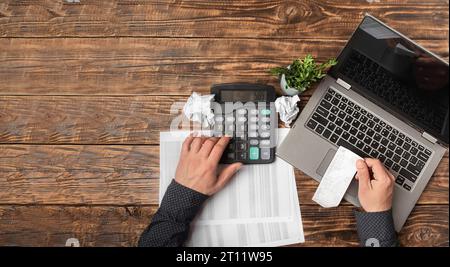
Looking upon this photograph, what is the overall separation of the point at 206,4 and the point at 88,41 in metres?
0.29

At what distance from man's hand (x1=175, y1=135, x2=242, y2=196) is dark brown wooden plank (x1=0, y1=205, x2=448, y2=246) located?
0.35 ft

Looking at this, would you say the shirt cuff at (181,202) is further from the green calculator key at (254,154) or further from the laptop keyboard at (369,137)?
the laptop keyboard at (369,137)

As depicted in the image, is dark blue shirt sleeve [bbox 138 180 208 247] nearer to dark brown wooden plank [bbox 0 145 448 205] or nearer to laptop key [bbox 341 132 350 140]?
dark brown wooden plank [bbox 0 145 448 205]

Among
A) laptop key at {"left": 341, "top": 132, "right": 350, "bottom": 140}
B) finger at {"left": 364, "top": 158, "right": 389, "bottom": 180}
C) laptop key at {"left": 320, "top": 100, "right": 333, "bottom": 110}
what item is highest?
laptop key at {"left": 320, "top": 100, "right": 333, "bottom": 110}

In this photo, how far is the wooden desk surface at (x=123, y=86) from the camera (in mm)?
918

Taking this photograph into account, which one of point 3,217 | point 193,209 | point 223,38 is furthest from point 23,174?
point 223,38

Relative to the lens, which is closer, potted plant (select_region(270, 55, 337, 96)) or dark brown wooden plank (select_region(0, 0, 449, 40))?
potted plant (select_region(270, 55, 337, 96))

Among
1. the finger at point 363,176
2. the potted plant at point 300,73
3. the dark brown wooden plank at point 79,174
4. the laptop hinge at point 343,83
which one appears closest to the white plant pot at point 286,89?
the potted plant at point 300,73

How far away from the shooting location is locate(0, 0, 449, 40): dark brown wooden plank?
98cm

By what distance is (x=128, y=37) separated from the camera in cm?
98

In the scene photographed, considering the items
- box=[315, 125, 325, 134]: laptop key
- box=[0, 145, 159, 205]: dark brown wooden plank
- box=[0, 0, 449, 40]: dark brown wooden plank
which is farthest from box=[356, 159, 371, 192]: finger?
box=[0, 145, 159, 205]: dark brown wooden plank

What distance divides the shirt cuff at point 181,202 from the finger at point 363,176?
1.10ft

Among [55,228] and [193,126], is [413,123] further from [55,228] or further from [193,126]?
[55,228]

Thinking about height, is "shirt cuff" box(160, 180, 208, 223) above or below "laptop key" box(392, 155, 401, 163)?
below
